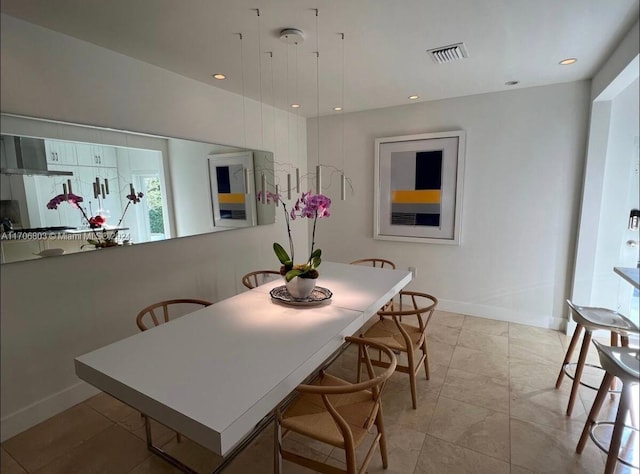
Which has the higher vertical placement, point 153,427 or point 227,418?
point 227,418

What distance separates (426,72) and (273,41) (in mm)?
Answer: 1400

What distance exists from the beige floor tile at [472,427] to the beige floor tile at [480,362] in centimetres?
52

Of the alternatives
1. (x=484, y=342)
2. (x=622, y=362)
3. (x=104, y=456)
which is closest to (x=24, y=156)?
(x=104, y=456)

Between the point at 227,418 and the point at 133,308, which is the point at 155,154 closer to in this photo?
the point at 133,308

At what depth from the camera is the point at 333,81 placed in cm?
306

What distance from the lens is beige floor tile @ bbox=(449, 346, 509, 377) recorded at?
2.69 meters

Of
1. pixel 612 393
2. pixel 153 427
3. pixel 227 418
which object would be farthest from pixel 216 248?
pixel 612 393

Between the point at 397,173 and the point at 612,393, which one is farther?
the point at 397,173

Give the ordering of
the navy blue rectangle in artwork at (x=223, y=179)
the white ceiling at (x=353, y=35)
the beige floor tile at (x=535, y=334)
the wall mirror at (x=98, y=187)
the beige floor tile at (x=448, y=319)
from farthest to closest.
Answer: the beige floor tile at (x=448, y=319) < the navy blue rectangle in artwork at (x=223, y=179) < the beige floor tile at (x=535, y=334) < the wall mirror at (x=98, y=187) < the white ceiling at (x=353, y=35)

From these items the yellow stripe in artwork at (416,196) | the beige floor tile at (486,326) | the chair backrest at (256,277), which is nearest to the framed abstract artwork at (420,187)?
the yellow stripe in artwork at (416,196)

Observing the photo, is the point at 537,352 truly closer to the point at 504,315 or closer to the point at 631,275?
the point at 504,315

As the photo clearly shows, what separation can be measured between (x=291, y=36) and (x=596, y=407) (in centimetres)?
289

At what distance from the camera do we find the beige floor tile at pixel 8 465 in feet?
5.88

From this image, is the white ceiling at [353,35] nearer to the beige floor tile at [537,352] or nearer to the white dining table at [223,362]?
the white dining table at [223,362]
